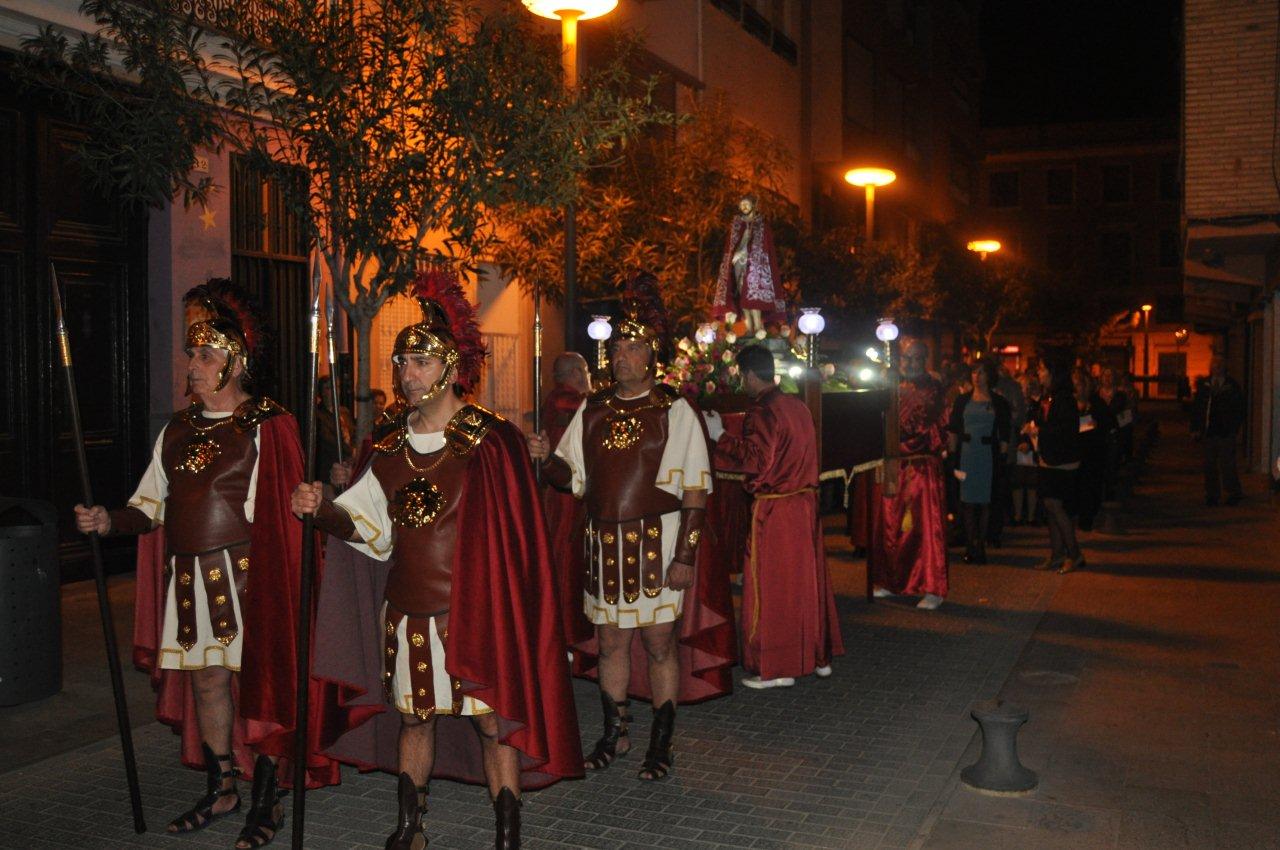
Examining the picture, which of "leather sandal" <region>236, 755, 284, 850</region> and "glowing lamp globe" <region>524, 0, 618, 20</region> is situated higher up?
Result: "glowing lamp globe" <region>524, 0, 618, 20</region>

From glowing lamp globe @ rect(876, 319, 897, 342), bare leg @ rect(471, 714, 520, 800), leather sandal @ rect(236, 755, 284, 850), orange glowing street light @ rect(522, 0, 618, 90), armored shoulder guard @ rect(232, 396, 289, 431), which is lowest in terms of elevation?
leather sandal @ rect(236, 755, 284, 850)

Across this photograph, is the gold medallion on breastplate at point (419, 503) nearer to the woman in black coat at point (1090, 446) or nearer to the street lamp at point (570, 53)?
the street lamp at point (570, 53)

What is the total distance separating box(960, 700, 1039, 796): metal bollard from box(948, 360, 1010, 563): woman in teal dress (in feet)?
24.2

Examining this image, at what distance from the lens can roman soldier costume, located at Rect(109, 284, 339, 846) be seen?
17.4 feet

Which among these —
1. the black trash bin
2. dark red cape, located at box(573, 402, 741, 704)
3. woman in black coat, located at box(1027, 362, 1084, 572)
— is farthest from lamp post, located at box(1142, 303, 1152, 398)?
the black trash bin

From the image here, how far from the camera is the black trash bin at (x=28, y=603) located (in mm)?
7125

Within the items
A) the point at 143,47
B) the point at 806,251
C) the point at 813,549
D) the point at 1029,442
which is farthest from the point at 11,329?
the point at 806,251

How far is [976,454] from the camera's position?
43.8 feet

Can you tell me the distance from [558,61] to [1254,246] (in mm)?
12346

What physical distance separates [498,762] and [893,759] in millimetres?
2400

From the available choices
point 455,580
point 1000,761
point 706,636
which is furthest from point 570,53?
point 1000,761

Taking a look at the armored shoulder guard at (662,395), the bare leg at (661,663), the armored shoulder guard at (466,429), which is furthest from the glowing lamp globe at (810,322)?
the armored shoulder guard at (466,429)

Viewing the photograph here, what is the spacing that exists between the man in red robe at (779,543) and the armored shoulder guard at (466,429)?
Result: 323cm

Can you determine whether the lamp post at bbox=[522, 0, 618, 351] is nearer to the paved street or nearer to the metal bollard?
the paved street
